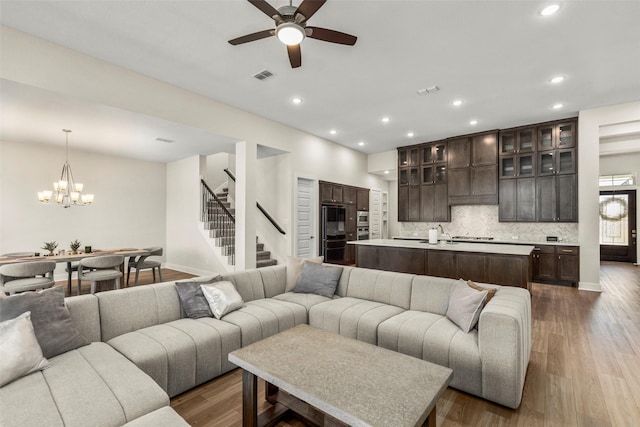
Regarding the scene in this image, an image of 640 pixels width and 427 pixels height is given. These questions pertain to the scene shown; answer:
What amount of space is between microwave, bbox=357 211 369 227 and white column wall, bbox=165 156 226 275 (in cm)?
393

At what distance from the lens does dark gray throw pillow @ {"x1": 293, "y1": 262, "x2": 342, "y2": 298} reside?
354 cm

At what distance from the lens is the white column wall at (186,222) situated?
688 cm

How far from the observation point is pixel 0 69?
3.01 m

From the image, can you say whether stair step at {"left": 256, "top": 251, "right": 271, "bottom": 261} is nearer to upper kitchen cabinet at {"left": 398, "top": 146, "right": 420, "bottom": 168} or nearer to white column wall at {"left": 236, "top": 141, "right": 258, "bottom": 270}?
white column wall at {"left": 236, "top": 141, "right": 258, "bottom": 270}

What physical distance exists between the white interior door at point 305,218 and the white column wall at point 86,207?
3.93 meters

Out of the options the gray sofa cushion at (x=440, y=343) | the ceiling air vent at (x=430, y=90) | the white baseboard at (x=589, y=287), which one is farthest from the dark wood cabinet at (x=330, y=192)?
the white baseboard at (x=589, y=287)

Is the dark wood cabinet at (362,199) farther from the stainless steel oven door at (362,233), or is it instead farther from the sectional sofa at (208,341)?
the sectional sofa at (208,341)

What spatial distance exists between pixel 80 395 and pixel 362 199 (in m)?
7.71

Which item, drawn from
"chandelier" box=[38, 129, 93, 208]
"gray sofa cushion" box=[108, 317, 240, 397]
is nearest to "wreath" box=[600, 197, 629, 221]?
"gray sofa cushion" box=[108, 317, 240, 397]

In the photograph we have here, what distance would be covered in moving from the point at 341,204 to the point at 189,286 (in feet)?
17.5

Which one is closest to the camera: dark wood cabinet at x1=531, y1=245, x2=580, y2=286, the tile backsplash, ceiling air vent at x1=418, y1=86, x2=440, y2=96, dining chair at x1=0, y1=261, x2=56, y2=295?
dining chair at x1=0, y1=261, x2=56, y2=295

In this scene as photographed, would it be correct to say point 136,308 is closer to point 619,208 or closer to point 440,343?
point 440,343

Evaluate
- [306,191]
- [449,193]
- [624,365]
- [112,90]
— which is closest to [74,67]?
[112,90]

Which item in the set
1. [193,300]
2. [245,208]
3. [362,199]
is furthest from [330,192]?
[193,300]
